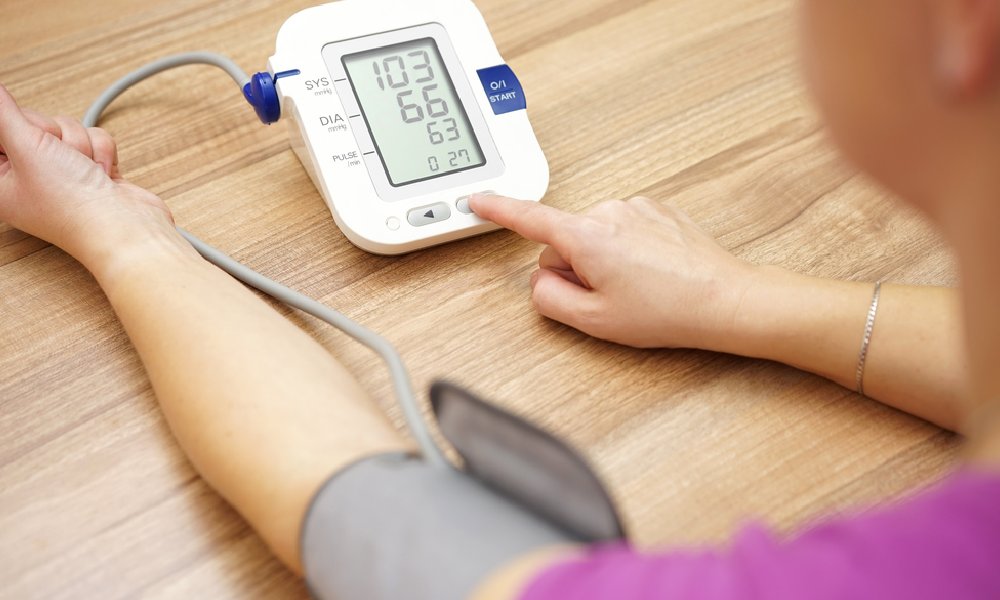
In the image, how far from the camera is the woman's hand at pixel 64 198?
746 millimetres

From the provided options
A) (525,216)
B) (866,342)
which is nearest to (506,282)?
(525,216)

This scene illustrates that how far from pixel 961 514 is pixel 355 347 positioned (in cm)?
46

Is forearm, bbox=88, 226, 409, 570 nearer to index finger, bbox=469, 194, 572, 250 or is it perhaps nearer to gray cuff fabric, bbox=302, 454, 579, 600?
gray cuff fabric, bbox=302, 454, 579, 600

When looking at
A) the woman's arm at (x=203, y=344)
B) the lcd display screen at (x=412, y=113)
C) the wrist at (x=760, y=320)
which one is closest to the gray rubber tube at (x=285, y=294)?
the woman's arm at (x=203, y=344)

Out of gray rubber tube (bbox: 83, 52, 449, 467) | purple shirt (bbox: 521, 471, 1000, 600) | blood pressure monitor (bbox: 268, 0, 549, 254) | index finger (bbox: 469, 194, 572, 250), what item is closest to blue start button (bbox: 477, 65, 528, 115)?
blood pressure monitor (bbox: 268, 0, 549, 254)

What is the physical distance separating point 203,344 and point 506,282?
0.82 ft

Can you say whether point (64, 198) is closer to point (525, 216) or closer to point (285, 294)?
point (285, 294)

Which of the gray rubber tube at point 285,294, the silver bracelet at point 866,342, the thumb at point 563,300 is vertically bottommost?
the silver bracelet at point 866,342

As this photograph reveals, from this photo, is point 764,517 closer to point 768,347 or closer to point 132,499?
point 768,347

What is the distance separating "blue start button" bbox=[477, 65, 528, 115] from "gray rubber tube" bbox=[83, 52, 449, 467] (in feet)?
0.73

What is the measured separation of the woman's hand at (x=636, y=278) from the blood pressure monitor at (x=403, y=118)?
0.29 ft

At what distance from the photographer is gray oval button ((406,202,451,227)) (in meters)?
0.79

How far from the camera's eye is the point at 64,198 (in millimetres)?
757

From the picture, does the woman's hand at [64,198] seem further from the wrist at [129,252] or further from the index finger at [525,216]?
the index finger at [525,216]
